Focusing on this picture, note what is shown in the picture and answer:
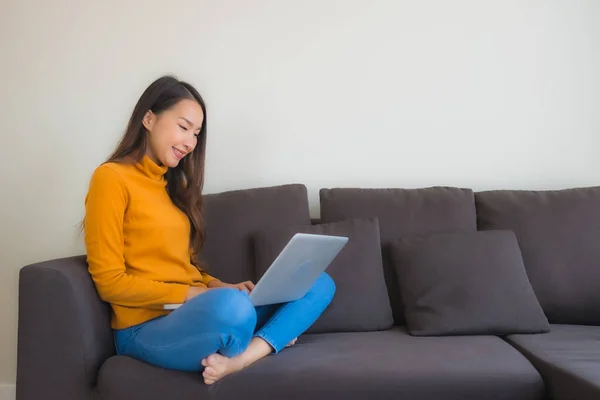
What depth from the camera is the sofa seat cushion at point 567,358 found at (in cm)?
131

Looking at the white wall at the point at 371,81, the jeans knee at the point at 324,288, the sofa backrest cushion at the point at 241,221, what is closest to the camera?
the jeans knee at the point at 324,288

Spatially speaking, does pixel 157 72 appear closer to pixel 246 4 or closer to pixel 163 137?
pixel 246 4

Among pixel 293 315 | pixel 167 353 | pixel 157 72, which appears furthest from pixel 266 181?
pixel 167 353

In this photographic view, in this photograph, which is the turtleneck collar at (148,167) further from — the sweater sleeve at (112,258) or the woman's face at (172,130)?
the sweater sleeve at (112,258)

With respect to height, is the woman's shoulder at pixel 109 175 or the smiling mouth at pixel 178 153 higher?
the smiling mouth at pixel 178 153

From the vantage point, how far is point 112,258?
1.57 m

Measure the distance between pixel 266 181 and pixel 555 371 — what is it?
1.32 m

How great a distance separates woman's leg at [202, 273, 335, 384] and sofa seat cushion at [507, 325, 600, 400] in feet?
1.92

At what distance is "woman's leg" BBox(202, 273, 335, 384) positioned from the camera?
1.42m

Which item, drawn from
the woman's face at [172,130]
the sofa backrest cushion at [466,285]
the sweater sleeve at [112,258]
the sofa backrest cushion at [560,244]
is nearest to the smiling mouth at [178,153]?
the woman's face at [172,130]

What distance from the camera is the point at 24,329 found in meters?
1.47

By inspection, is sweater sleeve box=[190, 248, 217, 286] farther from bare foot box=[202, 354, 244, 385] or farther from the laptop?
bare foot box=[202, 354, 244, 385]

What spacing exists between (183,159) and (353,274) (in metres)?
0.69

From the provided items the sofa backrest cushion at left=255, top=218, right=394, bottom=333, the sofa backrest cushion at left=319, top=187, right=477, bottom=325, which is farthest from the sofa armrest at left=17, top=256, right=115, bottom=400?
the sofa backrest cushion at left=319, top=187, right=477, bottom=325
